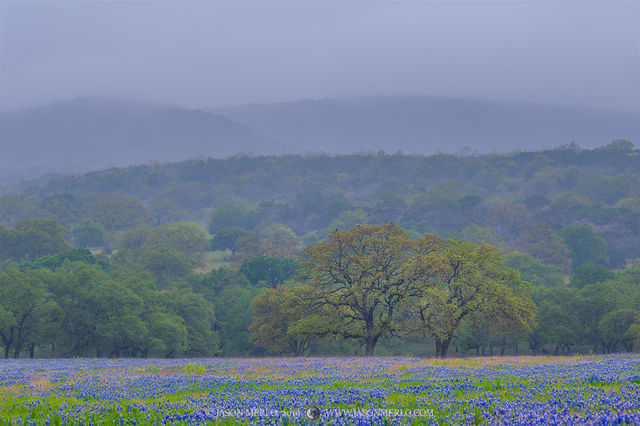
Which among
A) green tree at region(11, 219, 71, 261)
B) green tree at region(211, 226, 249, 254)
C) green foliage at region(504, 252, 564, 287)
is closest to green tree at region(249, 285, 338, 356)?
green foliage at region(504, 252, 564, 287)

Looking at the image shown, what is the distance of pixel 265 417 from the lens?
1091cm

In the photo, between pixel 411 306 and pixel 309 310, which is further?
pixel 309 310

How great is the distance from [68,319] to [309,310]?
29.3 metres

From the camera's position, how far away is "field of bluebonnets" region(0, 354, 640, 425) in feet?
35.0

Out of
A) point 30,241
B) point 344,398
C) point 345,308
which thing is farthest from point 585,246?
point 344,398

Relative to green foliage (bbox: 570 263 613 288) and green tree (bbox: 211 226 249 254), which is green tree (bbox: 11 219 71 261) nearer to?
green tree (bbox: 211 226 249 254)

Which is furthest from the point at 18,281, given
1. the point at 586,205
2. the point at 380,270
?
the point at 586,205

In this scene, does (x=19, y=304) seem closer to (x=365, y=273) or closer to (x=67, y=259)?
(x=365, y=273)

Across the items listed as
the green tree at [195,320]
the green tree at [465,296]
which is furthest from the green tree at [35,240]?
the green tree at [465,296]

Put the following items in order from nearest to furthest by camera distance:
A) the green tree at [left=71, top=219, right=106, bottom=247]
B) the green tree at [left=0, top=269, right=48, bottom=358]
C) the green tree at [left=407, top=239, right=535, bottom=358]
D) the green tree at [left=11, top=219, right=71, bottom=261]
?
1. the green tree at [left=407, top=239, right=535, bottom=358]
2. the green tree at [left=0, top=269, right=48, bottom=358]
3. the green tree at [left=11, top=219, right=71, bottom=261]
4. the green tree at [left=71, top=219, right=106, bottom=247]

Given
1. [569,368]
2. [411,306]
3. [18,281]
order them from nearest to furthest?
[569,368] < [411,306] < [18,281]

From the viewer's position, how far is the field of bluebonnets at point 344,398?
35.0ft

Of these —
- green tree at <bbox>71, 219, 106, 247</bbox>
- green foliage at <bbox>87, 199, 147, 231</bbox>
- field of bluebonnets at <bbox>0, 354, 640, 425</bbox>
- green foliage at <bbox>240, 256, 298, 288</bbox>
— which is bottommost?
green foliage at <bbox>240, 256, 298, 288</bbox>

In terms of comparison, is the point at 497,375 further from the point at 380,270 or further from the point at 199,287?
the point at 199,287
